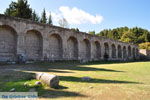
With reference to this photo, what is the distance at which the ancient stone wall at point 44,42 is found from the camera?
36.8 feet

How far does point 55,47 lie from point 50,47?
0.69 metres

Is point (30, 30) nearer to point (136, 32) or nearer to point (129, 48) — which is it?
point (129, 48)

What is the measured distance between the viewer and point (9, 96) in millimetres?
3582

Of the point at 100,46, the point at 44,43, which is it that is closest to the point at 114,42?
the point at 100,46

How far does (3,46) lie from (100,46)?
43.5 feet

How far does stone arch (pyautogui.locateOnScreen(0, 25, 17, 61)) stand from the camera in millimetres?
10930

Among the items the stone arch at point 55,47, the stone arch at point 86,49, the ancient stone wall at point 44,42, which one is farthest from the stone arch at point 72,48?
the stone arch at point 86,49

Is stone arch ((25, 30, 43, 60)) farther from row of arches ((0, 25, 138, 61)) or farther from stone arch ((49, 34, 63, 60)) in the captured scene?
stone arch ((49, 34, 63, 60))

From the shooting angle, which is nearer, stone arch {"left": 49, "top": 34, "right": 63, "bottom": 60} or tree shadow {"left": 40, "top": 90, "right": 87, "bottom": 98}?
tree shadow {"left": 40, "top": 90, "right": 87, "bottom": 98}

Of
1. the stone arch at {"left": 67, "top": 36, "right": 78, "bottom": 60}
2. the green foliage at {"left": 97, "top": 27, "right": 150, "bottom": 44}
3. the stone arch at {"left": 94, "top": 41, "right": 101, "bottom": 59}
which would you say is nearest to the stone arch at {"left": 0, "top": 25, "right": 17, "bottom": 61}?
the stone arch at {"left": 67, "top": 36, "right": 78, "bottom": 60}

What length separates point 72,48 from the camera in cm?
1678

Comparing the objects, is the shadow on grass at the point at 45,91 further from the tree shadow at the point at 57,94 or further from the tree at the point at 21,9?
the tree at the point at 21,9

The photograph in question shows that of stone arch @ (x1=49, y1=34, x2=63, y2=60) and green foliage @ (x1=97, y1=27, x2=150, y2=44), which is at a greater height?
green foliage @ (x1=97, y1=27, x2=150, y2=44)

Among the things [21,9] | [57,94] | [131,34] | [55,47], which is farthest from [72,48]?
[131,34]
